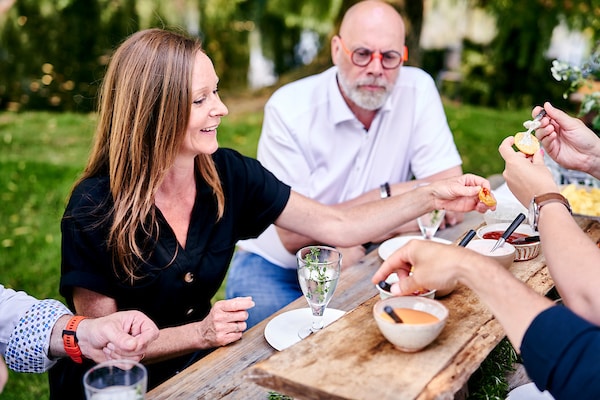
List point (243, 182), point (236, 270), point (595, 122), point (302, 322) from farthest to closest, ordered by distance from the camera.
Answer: point (236, 270) < point (595, 122) < point (243, 182) < point (302, 322)

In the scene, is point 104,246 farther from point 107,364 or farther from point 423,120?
point 423,120

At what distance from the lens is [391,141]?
3469mm

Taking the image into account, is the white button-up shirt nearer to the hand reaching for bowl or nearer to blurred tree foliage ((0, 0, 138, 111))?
the hand reaching for bowl

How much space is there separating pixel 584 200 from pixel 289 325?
1.34 m

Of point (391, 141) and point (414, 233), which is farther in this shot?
point (391, 141)

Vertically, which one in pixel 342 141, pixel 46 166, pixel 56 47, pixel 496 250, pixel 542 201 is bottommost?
pixel 46 166

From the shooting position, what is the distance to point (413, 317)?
1603 mm

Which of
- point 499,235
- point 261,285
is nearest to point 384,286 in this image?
point 499,235

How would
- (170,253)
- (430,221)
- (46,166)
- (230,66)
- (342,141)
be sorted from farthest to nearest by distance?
1. (230,66)
2. (46,166)
3. (342,141)
4. (430,221)
5. (170,253)

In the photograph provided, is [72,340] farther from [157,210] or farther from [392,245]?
[392,245]

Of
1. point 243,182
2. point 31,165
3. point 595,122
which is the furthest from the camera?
point 31,165

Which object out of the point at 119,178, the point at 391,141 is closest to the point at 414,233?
the point at 391,141

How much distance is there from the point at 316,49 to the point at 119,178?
23.4ft

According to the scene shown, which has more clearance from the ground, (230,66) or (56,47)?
(56,47)
